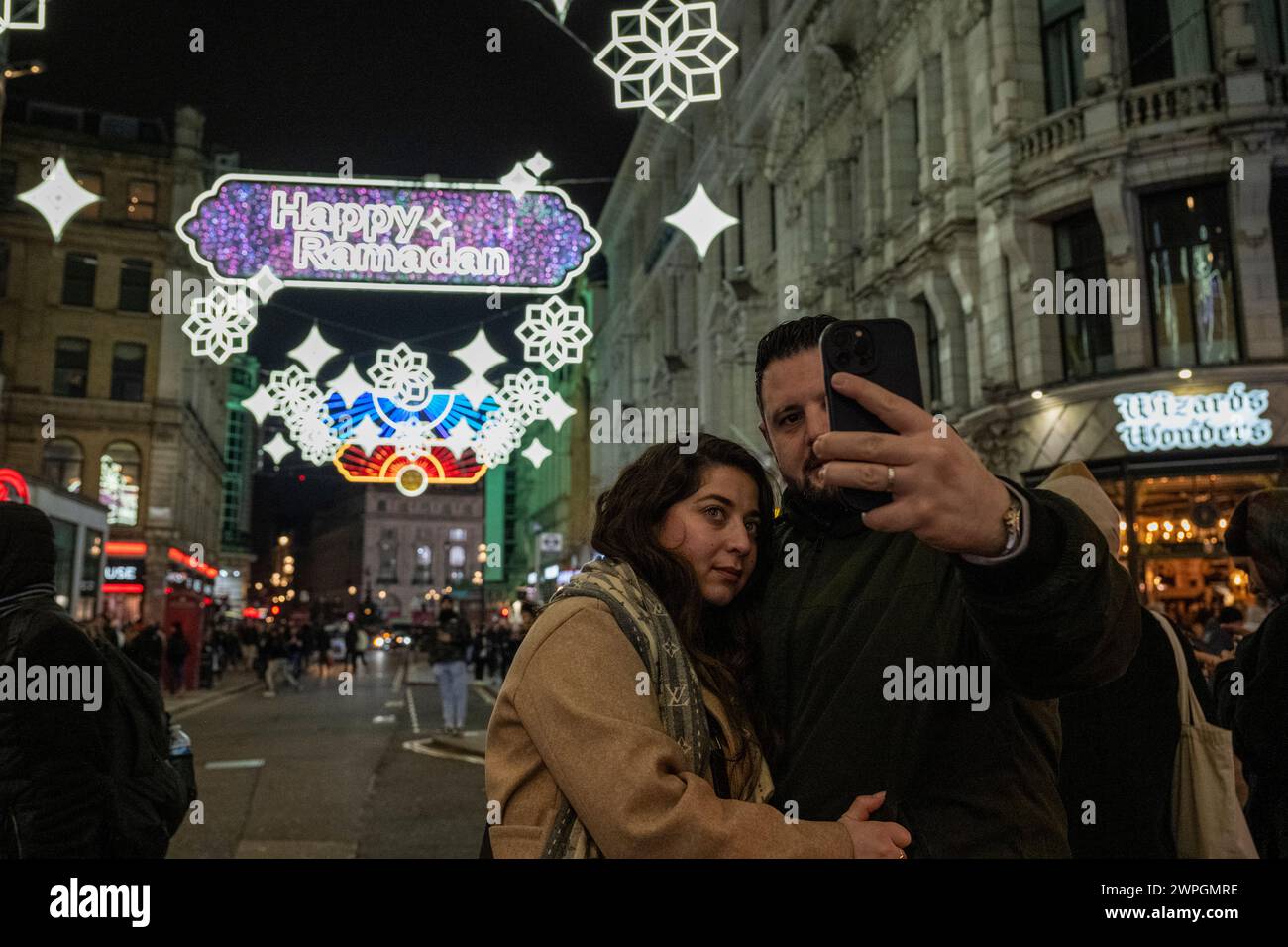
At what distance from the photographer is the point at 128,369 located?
40.8 metres

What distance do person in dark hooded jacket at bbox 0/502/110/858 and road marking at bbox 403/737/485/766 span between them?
9.56 m

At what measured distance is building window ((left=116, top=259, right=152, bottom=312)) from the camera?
133 ft

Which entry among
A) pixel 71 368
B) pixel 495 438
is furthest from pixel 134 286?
pixel 495 438

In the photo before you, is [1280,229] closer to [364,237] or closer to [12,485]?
[364,237]

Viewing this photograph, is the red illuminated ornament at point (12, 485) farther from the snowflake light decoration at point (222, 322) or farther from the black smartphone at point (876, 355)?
the black smartphone at point (876, 355)

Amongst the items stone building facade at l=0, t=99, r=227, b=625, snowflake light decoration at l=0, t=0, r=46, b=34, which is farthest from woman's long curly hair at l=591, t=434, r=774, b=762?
stone building facade at l=0, t=99, r=227, b=625

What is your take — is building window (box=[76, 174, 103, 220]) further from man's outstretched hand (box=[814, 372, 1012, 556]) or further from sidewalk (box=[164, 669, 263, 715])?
man's outstretched hand (box=[814, 372, 1012, 556])

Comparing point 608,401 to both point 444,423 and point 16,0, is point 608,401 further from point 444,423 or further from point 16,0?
point 16,0

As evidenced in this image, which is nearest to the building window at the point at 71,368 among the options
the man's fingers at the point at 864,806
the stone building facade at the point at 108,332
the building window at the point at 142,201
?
the stone building facade at the point at 108,332

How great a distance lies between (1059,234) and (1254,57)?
379 centimetres

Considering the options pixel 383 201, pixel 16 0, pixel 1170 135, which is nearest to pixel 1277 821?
pixel 383 201

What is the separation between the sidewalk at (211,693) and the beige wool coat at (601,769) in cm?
1466

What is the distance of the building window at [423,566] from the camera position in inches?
4966
